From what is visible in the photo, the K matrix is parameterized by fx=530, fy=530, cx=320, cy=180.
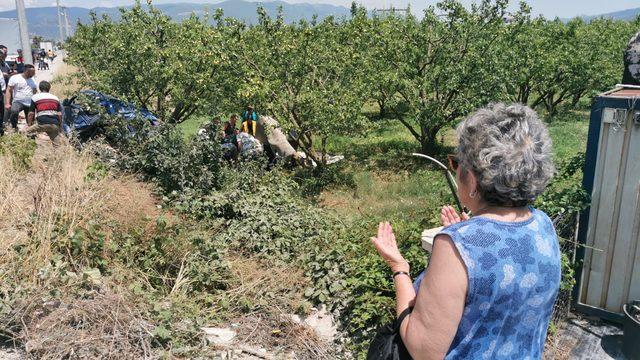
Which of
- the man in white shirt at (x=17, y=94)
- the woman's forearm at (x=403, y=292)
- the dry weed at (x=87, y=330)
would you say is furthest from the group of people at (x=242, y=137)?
the woman's forearm at (x=403, y=292)

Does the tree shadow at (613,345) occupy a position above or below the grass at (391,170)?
above

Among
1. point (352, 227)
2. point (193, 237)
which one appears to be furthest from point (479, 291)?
point (352, 227)

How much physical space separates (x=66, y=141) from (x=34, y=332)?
4.45 m

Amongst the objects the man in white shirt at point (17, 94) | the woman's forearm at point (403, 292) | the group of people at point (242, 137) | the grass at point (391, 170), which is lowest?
the grass at point (391, 170)

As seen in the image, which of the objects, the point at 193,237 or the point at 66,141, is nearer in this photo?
the point at 193,237

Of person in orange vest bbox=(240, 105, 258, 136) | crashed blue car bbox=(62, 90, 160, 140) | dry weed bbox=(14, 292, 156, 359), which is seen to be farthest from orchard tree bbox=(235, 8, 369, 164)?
dry weed bbox=(14, 292, 156, 359)

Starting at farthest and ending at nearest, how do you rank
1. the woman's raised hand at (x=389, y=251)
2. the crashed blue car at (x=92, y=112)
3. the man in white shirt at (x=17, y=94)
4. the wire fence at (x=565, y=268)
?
the man in white shirt at (x=17, y=94) < the crashed blue car at (x=92, y=112) < the wire fence at (x=565, y=268) < the woman's raised hand at (x=389, y=251)

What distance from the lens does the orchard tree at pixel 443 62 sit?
36.4 feet

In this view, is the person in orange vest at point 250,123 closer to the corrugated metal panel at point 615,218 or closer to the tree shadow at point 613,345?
the corrugated metal panel at point 615,218

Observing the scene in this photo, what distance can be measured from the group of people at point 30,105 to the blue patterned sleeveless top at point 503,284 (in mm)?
8476

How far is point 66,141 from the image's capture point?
7.34 meters

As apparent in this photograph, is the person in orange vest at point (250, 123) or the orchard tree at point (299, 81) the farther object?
the person in orange vest at point (250, 123)

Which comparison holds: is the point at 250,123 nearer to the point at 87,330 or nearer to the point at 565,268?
the point at 87,330

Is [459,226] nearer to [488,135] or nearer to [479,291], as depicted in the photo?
[479,291]
